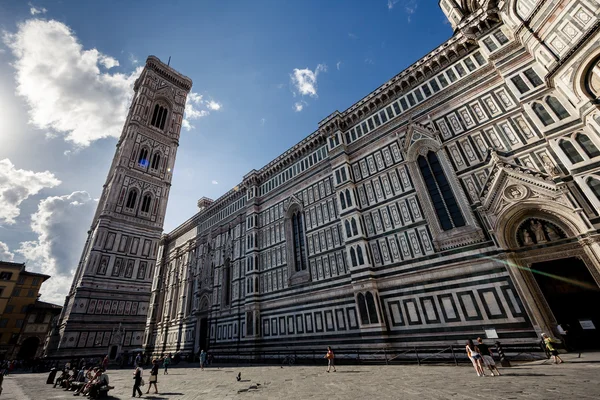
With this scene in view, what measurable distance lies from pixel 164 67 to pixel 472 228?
54.8m

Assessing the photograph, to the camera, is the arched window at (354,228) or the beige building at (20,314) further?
the beige building at (20,314)

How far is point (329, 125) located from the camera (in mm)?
23125

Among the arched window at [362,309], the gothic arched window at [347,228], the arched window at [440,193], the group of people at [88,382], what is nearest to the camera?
the group of people at [88,382]

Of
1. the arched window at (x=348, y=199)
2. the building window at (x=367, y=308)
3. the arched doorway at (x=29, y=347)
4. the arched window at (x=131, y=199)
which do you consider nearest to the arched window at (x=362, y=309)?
the building window at (x=367, y=308)

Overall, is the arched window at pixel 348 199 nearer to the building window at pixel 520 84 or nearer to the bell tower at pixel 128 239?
the building window at pixel 520 84

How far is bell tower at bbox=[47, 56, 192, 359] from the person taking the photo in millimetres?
28156

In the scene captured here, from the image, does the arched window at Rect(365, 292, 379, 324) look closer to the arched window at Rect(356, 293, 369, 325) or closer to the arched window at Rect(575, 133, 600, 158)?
the arched window at Rect(356, 293, 369, 325)

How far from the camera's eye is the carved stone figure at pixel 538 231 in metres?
12.0

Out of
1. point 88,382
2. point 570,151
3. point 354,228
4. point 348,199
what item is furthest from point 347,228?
point 88,382

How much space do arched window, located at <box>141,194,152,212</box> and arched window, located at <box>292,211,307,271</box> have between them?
977 inches

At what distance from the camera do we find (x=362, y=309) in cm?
1652

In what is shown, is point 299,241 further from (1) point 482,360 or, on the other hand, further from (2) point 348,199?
(1) point 482,360

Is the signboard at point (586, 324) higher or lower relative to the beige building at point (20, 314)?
lower

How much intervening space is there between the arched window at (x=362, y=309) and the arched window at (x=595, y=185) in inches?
472
